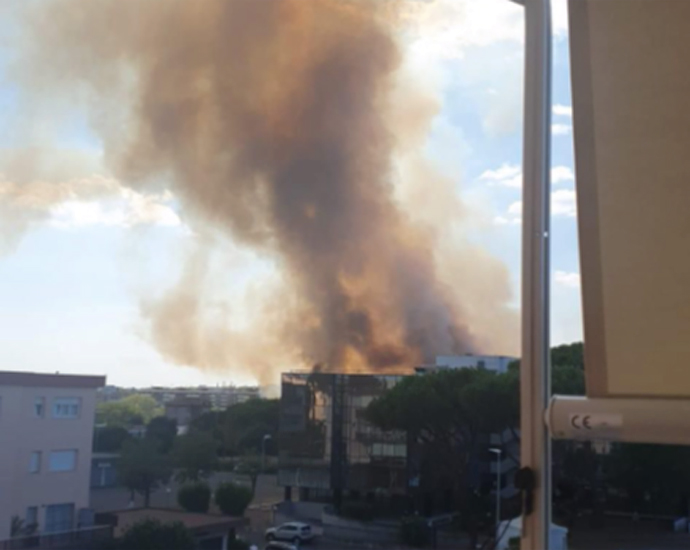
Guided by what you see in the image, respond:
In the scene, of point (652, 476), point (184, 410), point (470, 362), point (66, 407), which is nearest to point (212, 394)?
point (184, 410)

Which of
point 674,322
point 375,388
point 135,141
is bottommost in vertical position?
point 375,388

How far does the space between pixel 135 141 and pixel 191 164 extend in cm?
16

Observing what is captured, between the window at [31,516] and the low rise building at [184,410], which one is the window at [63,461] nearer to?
the window at [31,516]

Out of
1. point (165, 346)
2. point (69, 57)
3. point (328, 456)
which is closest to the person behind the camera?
point (69, 57)

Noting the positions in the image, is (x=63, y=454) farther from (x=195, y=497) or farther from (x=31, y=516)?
(x=195, y=497)

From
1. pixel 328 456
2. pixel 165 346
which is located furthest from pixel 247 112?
pixel 328 456

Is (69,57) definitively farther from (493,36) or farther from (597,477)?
(597,477)

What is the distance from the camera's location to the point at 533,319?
7.93 feet

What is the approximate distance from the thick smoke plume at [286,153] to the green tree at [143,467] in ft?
0.86

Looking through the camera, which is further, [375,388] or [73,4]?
[375,388]

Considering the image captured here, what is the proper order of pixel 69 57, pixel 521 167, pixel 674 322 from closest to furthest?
pixel 69 57
pixel 674 322
pixel 521 167

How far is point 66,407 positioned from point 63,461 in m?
0.14

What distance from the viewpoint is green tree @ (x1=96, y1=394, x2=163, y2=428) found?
195 centimetres

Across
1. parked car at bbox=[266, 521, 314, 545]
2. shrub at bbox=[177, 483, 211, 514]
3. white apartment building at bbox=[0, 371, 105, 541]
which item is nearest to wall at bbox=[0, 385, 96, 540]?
white apartment building at bbox=[0, 371, 105, 541]
